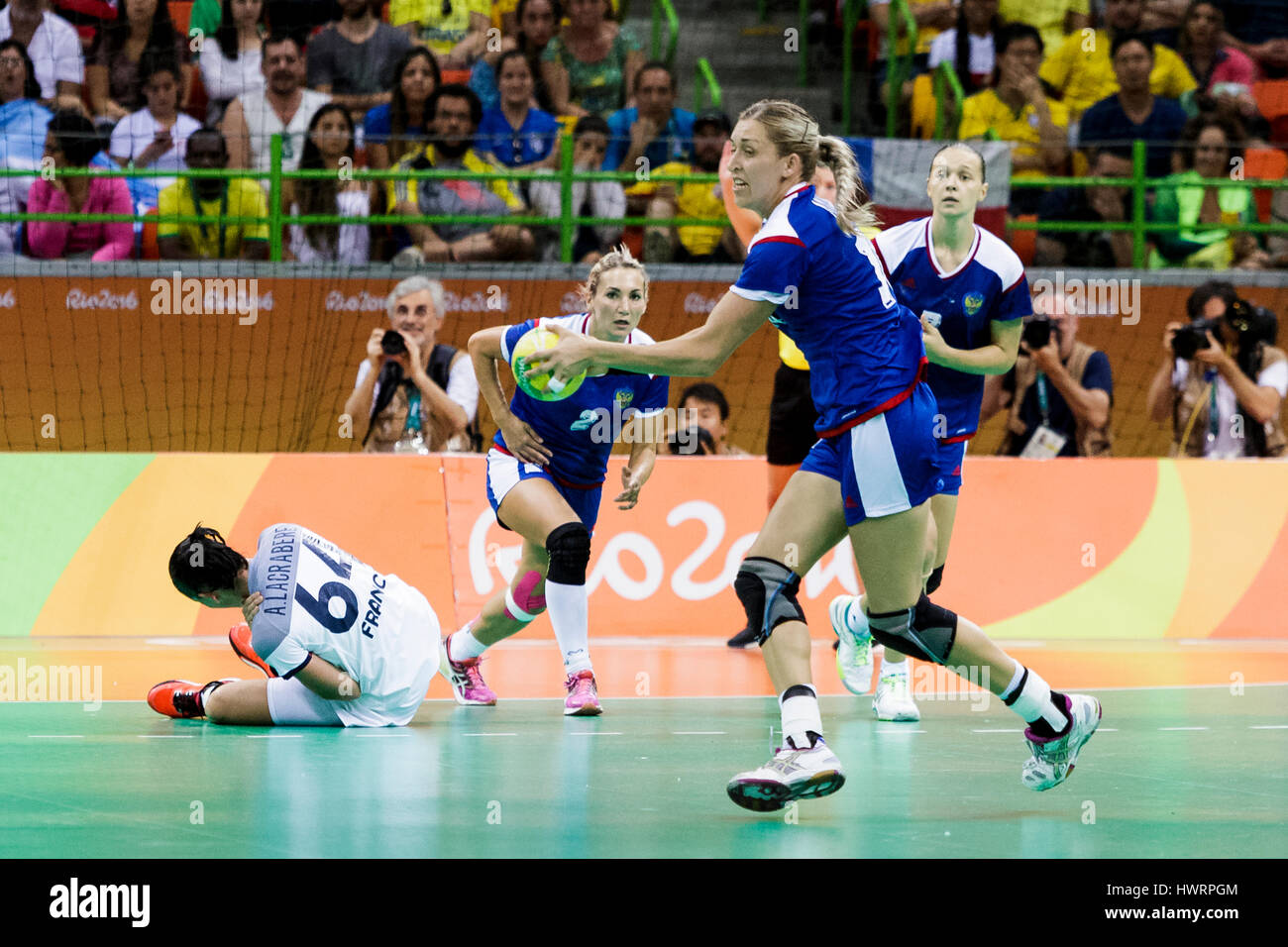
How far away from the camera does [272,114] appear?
15.3 meters

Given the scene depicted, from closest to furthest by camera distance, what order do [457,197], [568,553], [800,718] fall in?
[800,718]
[568,553]
[457,197]

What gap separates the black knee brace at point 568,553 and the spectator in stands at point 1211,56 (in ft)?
39.2

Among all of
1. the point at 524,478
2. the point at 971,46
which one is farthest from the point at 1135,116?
Result: the point at 524,478

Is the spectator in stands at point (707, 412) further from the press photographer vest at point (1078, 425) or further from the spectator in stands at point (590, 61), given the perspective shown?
the spectator in stands at point (590, 61)

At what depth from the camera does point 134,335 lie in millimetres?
13922

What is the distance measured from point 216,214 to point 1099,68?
9.18 m

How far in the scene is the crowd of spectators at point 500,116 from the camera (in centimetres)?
1474

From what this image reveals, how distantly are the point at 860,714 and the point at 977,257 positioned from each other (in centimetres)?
234

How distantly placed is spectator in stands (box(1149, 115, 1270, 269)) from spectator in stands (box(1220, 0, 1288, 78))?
7.77ft

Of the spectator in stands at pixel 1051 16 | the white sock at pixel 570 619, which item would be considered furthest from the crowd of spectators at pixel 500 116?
the white sock at pixel 570 619

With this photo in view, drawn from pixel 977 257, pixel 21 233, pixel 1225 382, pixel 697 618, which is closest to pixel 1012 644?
pixel 697 618

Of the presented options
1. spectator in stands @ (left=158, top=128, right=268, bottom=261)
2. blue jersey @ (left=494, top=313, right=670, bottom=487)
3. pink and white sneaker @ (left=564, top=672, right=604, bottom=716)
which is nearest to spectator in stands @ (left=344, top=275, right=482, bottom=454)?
spectator in stands @ (left=158, top=128, right=268, bottom=261)

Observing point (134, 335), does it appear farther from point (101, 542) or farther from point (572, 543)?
point (572, 543)

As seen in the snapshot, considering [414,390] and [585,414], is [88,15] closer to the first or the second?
[414,390]
